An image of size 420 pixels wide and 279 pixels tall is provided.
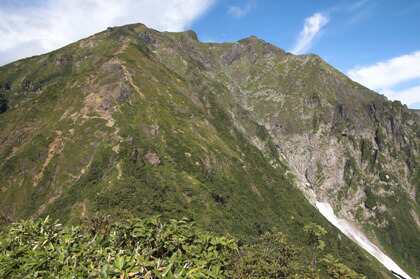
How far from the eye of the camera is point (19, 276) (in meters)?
24.7

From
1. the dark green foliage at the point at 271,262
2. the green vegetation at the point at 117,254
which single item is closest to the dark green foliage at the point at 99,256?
the green vegetation at the point at 117,254

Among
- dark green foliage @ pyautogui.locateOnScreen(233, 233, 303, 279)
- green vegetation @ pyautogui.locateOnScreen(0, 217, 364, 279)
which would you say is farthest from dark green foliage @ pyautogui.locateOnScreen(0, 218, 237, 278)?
dark green foliage @ pyautogui.locateOnScreen(233, 233, 303, 279)

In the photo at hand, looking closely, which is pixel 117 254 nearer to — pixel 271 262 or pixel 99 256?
pixel 99 256

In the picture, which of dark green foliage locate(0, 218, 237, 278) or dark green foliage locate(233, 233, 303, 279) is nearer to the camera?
dark green foliage locate(0, 218, 237, 278)

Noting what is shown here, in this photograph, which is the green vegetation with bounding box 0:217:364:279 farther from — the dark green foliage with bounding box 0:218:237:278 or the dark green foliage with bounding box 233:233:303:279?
the dark green foliage with bounding box 233:233:303:279

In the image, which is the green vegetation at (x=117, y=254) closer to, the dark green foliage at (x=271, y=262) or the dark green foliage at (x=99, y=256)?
the dark green foliage at (x=99, y=256)

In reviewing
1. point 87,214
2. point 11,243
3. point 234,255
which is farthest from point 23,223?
point 87,214

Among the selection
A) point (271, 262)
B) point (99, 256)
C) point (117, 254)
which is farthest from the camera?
point (271, 262)

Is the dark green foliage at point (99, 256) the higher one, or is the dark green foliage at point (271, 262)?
the dark green foliage at point (99, 256)

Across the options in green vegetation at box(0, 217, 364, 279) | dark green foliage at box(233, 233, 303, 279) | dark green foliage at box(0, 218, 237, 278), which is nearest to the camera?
dark green foliage at box(0, 218, 237, 278)

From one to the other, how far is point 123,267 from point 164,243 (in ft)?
77.8

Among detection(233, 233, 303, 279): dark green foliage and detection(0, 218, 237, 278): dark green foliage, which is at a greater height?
detection(0, 218, 237, 278): dark green foliage

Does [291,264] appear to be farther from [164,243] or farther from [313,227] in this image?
[164,243]

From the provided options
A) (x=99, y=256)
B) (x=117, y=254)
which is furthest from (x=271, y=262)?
(x=117, y=254)
